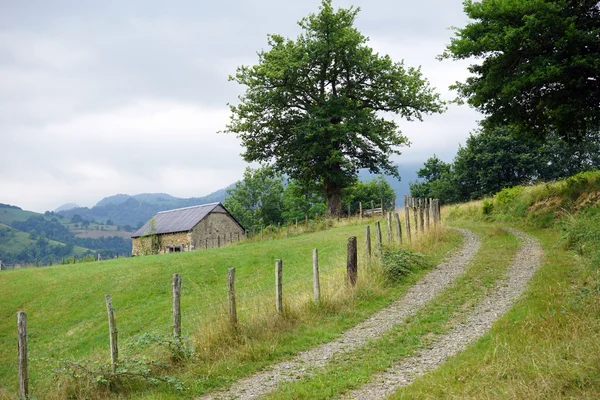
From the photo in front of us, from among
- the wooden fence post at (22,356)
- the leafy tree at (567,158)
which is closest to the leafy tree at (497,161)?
the leafy tree at (567,158)

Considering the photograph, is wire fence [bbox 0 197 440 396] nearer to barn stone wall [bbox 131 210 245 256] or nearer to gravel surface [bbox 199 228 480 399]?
gravel surface [bbox 199 228 480 399]

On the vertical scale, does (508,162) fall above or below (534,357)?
above

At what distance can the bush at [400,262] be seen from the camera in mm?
15359

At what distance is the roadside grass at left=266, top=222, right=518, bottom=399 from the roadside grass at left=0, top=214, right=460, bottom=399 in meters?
1.38

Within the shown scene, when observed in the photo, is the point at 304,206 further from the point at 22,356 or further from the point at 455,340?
the point at 22,356

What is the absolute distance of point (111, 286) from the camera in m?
26.8

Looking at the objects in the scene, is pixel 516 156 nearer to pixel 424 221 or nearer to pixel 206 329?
pixel 424 221

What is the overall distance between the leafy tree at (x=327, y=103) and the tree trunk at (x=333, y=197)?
0.28 ft

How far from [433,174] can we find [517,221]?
208 ft

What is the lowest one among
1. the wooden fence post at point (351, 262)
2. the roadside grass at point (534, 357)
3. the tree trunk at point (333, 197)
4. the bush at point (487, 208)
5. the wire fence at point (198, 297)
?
the wire fence at point (198, 297)

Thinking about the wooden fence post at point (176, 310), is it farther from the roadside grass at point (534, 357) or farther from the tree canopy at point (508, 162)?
the tree canopy at point (508, 162)

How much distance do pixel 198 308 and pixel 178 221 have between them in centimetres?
4174

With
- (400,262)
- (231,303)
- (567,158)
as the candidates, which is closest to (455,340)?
(231,303)

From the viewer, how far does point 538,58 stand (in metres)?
19.4
